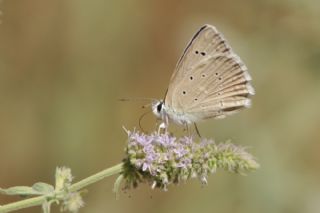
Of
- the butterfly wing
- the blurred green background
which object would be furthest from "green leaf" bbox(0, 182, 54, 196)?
the blurred green background

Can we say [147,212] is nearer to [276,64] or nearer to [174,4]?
[276,64]

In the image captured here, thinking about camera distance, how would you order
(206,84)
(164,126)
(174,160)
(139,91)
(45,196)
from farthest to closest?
(139,91)
(206,84)
(164,126)
(174,160)
(45,196)

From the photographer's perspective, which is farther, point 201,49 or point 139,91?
point 139,91

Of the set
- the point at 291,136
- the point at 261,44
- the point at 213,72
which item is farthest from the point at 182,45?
the point at 213,72

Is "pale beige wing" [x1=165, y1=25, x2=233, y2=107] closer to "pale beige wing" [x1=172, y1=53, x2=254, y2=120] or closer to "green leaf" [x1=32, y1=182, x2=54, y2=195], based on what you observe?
"pale beige wing" [x1=172, y1=53, x2=254, y2=120]

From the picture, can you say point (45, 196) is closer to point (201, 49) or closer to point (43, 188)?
point (43, 188)

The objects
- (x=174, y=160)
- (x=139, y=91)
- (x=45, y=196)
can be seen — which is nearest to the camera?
(x=45, y=196)

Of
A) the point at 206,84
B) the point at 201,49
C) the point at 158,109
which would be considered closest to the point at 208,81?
the point at 206,84
